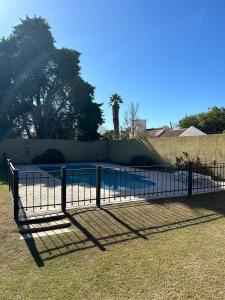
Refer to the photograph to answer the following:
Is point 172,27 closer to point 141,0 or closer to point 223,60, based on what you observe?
point 141,0

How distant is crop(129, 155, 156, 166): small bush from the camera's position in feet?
64.5

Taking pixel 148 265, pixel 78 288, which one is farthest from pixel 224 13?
pixel 78 288

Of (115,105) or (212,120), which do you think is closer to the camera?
(115,105)

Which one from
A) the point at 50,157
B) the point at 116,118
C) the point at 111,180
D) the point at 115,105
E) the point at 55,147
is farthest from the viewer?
the point at 115,105

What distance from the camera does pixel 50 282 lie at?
4.03 meters

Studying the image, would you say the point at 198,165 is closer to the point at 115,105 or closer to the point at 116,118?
the point at 116,118

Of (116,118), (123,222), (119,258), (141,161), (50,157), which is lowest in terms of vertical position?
(119,258)

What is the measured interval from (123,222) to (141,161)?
13674 millimetres

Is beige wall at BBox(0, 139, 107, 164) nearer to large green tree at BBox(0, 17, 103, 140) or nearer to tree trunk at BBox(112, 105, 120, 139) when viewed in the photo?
large green tree at BBox(0, 17, 103, 140)

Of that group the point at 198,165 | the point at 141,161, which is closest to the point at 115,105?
the point at 141,161

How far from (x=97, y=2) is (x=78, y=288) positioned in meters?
11.4

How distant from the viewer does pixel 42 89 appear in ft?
84.0

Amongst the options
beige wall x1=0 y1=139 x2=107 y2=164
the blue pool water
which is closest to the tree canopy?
beige wall x1=0 y1=139 x2=107 y2=164

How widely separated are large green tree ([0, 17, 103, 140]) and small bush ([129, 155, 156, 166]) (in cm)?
639
